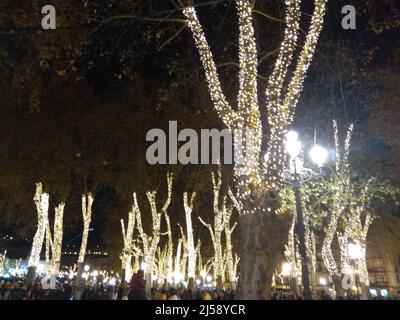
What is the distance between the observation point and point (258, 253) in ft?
27.0

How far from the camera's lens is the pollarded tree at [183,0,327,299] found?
827 centimetres

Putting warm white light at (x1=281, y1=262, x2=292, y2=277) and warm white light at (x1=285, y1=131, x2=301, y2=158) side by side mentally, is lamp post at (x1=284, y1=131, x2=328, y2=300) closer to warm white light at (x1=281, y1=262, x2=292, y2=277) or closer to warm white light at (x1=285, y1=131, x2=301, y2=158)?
warm white light at (x1=285, y1=131, x2=301, y2=158)

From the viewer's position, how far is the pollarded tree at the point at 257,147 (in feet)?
27.1

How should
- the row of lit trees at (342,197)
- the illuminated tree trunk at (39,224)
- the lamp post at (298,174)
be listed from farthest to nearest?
the illuminated tree trunk at (39,224)
the row of lit trees at (342,197)
the lamp post at (298,174)

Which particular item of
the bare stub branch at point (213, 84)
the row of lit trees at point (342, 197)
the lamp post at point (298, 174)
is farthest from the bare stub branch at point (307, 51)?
the row of lit trees at point (342, 197)

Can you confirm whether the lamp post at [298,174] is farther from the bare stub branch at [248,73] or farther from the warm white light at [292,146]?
the bare stub branch at [248,73]

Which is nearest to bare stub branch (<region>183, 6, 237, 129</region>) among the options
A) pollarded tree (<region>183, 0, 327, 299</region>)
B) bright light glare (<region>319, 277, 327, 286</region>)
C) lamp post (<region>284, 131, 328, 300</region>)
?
pollarded tree (<region>183, 0, 327, 299</region>)

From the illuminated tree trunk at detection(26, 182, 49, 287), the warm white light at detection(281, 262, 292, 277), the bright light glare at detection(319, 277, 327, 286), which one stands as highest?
the illuminated tree trunk at detection(26, 182, 49, 287)

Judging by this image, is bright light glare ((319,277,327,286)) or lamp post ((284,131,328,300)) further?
bright light glare ((319,277,327,286))

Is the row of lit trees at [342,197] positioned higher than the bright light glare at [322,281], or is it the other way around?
the row of lit trees at [342,197]

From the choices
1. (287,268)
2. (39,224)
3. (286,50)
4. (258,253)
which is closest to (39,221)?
(39,224)

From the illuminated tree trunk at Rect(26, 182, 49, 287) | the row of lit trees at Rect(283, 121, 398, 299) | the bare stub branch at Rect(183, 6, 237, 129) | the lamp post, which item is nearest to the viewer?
the bare stub branch at Rect(183, 6, 237, 129)

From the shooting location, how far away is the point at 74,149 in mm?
22703

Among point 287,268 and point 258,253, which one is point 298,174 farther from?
point 287,268
